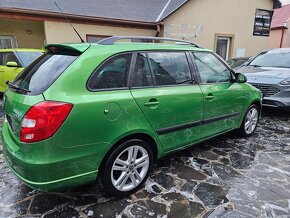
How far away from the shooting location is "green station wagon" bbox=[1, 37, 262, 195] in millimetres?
2160

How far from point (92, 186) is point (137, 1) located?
1122cm

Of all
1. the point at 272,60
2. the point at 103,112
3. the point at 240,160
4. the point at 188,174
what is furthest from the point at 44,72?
the point at 272,60

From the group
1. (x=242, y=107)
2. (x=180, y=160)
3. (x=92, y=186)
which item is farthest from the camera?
(x=242, y=107)

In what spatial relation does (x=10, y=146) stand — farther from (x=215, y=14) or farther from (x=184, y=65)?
(x=215, y=14)

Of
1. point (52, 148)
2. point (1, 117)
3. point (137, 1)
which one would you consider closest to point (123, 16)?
point (137, 1)

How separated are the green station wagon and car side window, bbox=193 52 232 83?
3cm

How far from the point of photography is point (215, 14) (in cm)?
1177

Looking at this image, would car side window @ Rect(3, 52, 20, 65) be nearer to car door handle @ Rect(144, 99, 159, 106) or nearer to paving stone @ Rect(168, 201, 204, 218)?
car door handle @ Rect(144, 99, 159, 106)

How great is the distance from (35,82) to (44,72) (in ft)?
0.42

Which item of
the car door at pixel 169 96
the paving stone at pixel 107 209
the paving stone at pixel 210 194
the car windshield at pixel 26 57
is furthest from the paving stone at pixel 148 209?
the car windshield at pixel 26 57

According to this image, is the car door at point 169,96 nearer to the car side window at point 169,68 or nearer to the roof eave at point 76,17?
the car side window at point 169,68

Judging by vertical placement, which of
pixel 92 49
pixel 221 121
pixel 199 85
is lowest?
pixel 221 121

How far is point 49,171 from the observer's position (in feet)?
7.12

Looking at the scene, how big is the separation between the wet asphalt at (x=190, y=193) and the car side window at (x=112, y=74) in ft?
4.12
